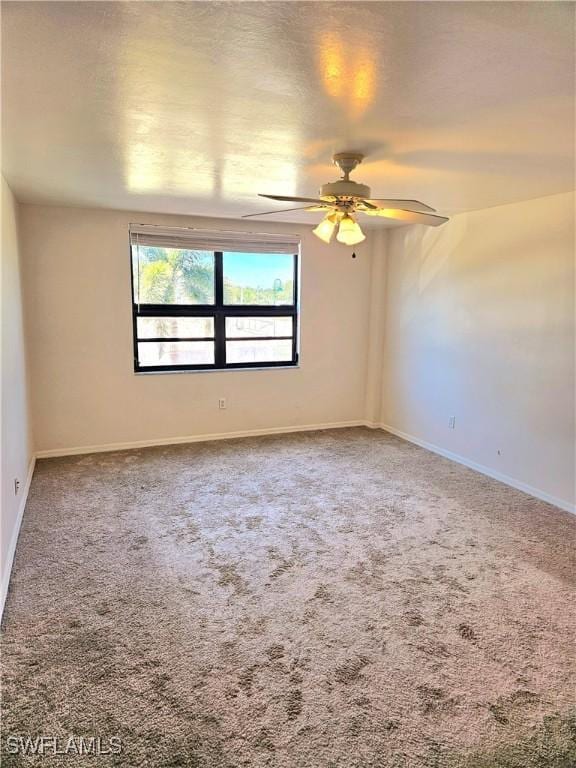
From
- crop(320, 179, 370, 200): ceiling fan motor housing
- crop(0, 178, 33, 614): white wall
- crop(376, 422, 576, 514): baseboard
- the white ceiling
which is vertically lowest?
crop(376, 422, 576, 514): baseboard

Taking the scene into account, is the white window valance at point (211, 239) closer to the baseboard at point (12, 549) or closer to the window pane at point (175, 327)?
the window pane at point (175, 327)

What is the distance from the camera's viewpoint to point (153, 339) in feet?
15.5

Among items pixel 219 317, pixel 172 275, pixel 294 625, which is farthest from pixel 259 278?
pixel 294 625

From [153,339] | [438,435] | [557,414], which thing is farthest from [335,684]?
[153,339]

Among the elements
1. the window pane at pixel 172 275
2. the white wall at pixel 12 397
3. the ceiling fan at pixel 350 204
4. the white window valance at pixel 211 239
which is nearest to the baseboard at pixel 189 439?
the white wall at pixel 12 397

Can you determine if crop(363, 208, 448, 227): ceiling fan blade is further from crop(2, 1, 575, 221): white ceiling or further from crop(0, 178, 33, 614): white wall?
crop(0, 178, 33, 614): white wall

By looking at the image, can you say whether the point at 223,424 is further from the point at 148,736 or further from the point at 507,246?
the point at 148,736

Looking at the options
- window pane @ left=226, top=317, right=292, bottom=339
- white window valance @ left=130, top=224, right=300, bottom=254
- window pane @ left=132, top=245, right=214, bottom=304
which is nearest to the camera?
white window valance @ left=130, top=224, right=300, bottom=254

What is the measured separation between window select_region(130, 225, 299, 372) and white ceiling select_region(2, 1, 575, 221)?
159 centimetres

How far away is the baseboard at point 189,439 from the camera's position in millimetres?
4492

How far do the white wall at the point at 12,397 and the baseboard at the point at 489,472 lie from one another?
3.58 meters

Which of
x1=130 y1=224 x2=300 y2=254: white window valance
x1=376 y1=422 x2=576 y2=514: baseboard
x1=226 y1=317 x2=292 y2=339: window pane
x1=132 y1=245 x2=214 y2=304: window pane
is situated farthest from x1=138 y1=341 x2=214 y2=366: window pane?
x1=376 y1=422 x2=576 y2=514: baseboard

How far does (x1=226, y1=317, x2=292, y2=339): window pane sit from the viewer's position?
5020 millimetres

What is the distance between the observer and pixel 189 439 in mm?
4949
